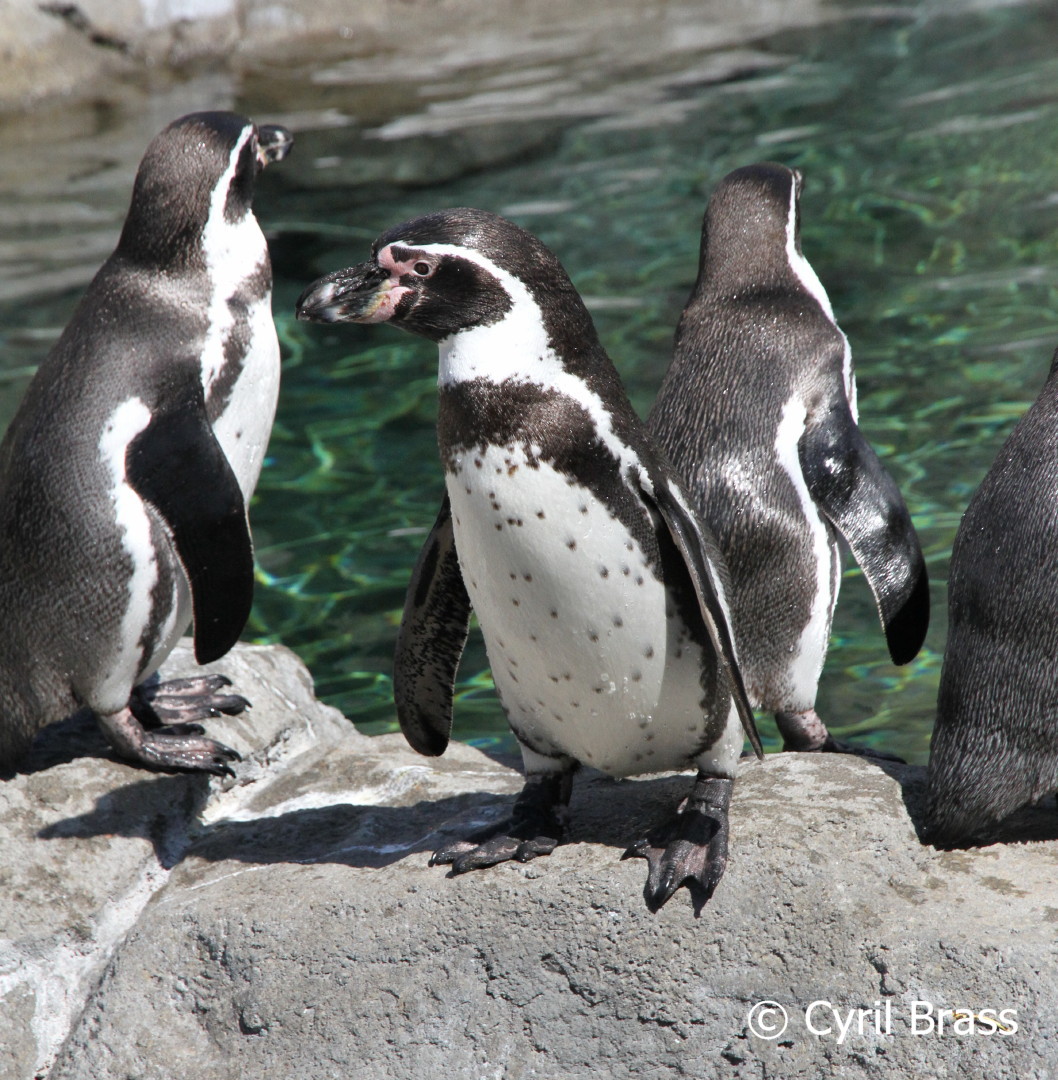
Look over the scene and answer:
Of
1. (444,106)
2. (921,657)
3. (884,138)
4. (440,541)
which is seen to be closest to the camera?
(440,541)

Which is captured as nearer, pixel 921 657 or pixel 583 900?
pixel 583 900

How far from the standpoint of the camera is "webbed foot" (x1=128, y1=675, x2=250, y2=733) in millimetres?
3844

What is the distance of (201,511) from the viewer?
3457mm

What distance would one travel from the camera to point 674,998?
2588mm

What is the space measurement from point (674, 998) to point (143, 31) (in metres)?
10.3

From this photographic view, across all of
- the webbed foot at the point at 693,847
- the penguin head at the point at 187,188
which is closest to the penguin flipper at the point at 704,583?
the webbed foot at the point at 693,847

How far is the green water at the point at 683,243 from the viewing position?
523 cm

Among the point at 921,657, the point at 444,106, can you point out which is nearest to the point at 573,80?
the point at 444,106

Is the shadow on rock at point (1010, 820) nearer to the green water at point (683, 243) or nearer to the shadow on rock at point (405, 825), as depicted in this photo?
the shadow on rock at point (405, 825)

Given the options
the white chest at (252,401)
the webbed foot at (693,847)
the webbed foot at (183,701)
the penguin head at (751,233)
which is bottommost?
the webbed foot at (183,701)

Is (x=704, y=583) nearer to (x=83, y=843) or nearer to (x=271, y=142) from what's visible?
(x=83, y=843)

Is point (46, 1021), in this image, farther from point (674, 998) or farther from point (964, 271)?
point (964, 271)

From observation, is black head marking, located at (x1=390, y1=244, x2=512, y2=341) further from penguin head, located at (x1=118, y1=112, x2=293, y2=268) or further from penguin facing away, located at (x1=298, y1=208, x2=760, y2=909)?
penguin head, located at (x1=118, y1=112, x2=293, y2=268)

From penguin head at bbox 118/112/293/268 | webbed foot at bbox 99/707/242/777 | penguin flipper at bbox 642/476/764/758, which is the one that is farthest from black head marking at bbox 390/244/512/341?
webbed foot at bbox 99/707/242/777
